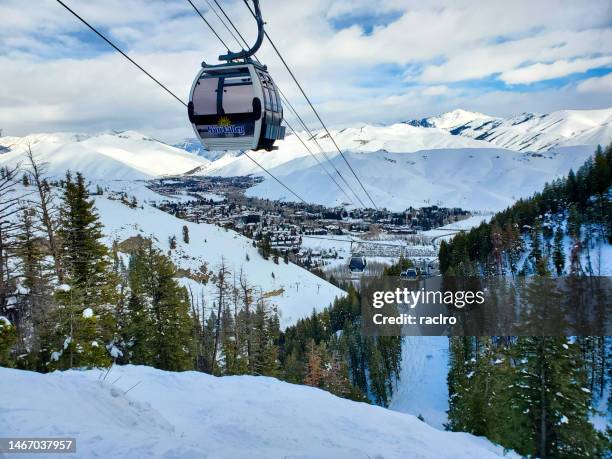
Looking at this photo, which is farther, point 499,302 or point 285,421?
point 499,302

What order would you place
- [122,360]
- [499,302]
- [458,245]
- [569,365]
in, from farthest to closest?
[458,245] → [499,302] → [122,360] → [569,365]

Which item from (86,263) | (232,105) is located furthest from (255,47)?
(86,263)

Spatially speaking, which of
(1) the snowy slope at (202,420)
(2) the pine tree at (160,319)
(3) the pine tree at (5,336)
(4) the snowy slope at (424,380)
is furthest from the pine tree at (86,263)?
(4) the snowy slope at (424,380)

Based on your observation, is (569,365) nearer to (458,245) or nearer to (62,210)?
(62,210)

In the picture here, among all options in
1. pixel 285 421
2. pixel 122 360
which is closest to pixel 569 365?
pixel 285 421

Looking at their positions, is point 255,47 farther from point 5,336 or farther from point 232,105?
point 5,336

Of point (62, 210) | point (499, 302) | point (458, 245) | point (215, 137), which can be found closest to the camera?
point (215, 137)

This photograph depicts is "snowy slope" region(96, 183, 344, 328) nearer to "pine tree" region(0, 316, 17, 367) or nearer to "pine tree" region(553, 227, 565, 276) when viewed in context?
"pine tree" region(553, 227, 565, 276)
